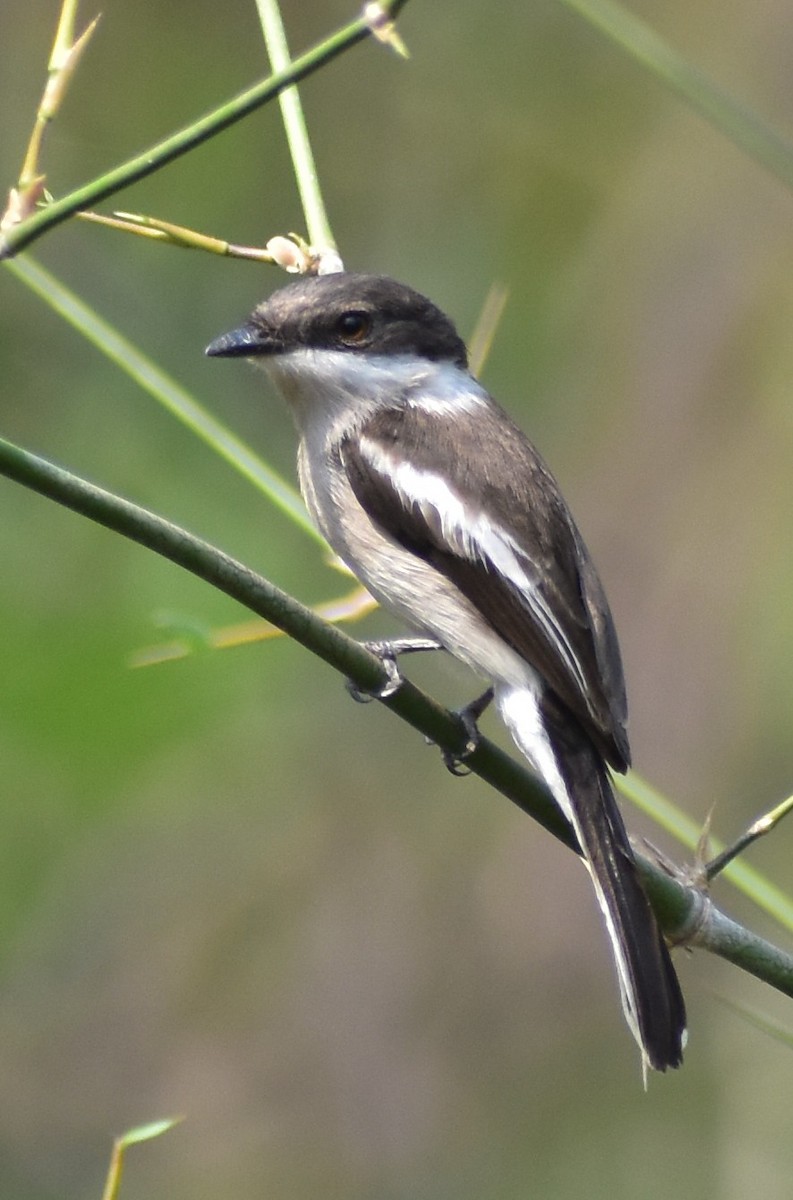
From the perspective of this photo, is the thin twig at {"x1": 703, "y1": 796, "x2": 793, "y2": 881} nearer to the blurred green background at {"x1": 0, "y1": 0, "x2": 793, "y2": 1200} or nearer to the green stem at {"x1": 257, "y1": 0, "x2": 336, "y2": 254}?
the green stem at {"x1": 257, "y1": 0, "x2": 336, "y2": 254}

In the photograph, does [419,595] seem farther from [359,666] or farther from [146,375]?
[359,666]

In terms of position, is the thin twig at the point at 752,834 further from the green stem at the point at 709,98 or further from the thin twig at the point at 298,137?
the thin twig at the point at 298,137

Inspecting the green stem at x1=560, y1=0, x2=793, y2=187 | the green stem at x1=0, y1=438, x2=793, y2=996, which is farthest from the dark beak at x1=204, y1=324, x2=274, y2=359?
the green stem at x1=560, y1=0, x2=793, y2=187

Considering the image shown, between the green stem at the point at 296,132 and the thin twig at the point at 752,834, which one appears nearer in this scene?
the thin twig at the point at 752,834

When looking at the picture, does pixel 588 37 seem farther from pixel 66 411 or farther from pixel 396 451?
pixel 396 451

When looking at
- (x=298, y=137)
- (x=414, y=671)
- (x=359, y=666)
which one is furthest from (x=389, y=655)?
(x=414, y=671)

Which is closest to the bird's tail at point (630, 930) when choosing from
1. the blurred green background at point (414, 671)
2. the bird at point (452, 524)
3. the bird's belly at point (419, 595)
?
the bird at point (452, 524)
